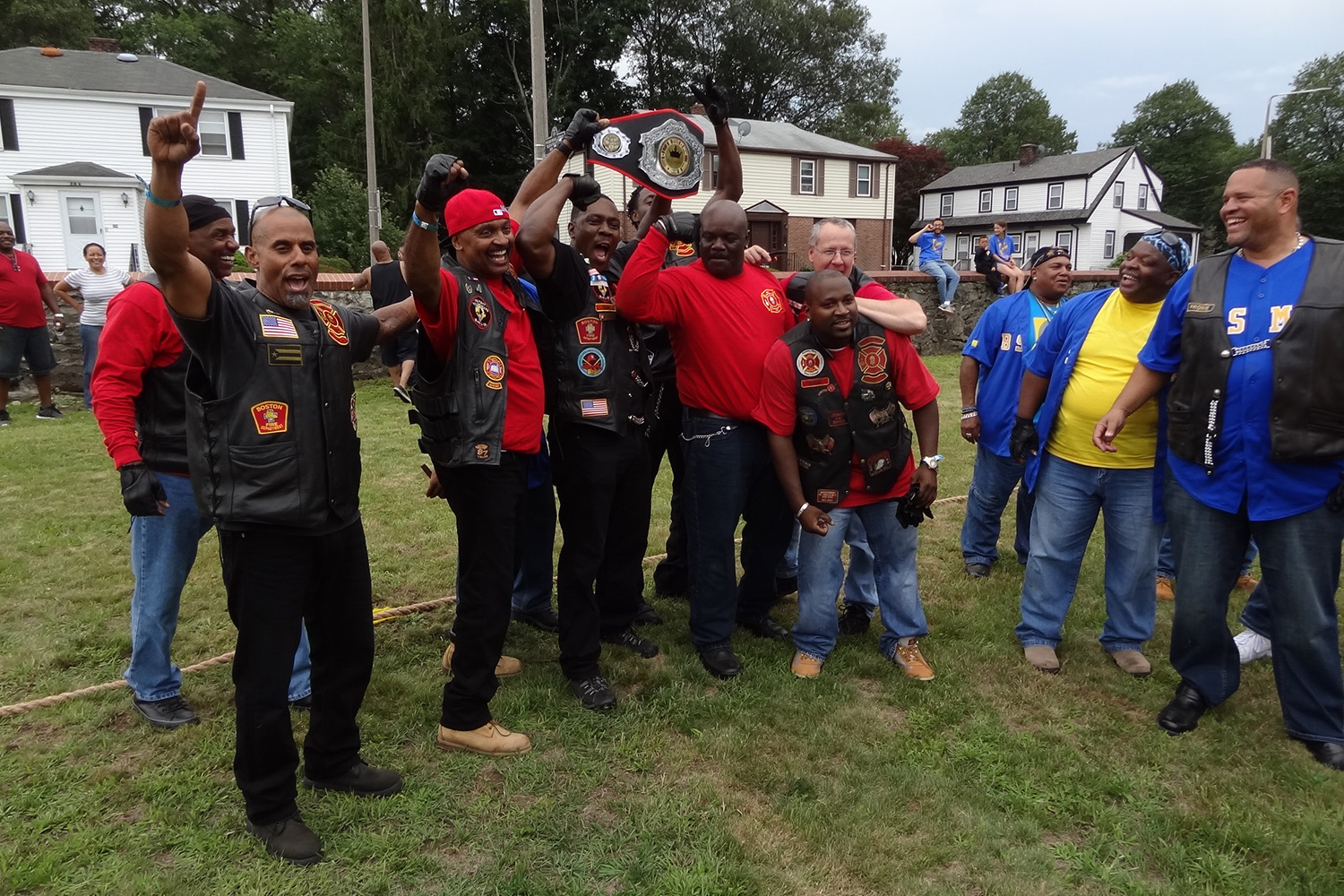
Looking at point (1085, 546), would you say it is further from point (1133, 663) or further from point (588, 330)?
point (588, 330)

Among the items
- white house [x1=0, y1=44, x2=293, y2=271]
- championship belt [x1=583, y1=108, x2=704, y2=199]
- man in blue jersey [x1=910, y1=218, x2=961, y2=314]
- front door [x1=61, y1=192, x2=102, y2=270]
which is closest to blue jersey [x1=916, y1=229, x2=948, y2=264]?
man in blue jersey [x1=910, y1=218, x2=961, y2=314]

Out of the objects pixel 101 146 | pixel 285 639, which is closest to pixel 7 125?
pixel 101 146

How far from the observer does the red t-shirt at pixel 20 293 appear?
9523mm

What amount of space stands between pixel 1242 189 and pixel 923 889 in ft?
9.42

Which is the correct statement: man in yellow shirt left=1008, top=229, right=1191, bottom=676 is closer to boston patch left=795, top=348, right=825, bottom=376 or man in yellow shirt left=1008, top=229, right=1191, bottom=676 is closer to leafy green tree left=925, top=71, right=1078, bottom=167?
boston patch left=795, top=348, right=825, bottom=376

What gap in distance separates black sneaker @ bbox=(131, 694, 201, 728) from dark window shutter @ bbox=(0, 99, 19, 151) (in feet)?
95.5

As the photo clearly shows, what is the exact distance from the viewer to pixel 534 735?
3.56 meters

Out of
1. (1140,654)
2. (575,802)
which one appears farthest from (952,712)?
(575,802)

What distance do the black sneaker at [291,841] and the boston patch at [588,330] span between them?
6.95ft

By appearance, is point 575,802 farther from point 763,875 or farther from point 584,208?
point 584,208

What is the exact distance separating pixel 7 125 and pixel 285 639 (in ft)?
99.8

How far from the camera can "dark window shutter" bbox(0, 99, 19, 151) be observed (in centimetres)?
2486

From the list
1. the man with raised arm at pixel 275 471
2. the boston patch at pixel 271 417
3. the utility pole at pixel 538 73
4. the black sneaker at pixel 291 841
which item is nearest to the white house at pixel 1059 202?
the utility pole at pixel 538 73

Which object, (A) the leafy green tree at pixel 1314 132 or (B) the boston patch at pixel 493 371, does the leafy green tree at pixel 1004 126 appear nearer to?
(A) the leafy green tree at pixel 1314 132
